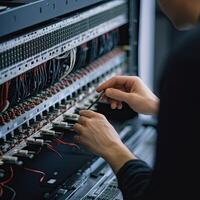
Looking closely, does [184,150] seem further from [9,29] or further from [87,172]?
[87,172]

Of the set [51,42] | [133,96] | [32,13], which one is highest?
[32,13]

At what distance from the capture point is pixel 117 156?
1471 millimetres

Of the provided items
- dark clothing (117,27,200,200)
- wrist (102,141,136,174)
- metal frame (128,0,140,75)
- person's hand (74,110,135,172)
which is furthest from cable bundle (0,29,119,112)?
dark clothing (117,27,200,200)

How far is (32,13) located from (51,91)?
0.39m

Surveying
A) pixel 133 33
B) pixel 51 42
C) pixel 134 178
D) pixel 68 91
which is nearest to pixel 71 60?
pixel 68 91

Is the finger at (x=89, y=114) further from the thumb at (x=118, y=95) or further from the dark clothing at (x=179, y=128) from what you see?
the dark clothing at (x=179, y=128)

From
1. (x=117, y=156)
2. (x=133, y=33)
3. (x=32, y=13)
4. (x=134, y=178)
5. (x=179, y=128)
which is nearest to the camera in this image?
(x=179, y=128)

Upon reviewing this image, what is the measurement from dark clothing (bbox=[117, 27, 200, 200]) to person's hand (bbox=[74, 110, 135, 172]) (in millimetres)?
250

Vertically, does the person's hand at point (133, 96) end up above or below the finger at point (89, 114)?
below

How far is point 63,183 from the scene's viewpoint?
1.89m

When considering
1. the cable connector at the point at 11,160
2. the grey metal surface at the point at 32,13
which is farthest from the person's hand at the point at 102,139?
the grey metal surface at the point at 32,13

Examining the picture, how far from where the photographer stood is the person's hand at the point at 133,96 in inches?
73.5

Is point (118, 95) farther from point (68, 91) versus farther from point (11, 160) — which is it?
point (11, 160)

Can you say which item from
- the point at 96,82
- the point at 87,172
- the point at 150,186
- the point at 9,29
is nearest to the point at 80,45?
the point at 96,82
